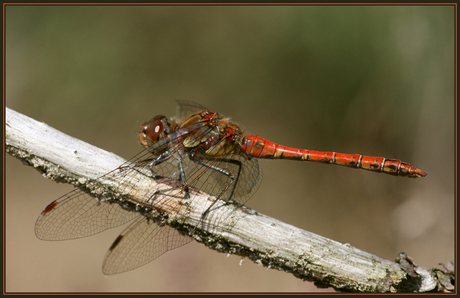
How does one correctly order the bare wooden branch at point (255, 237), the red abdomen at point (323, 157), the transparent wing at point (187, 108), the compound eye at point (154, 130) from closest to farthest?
the bare wooden branch at point (255, 237) → the compound eye at point (154, 130) → the red abdomen at point (323, 157) → the transparent wing at point (187, 108)

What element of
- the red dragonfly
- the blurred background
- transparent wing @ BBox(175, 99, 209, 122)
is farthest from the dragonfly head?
the blurred background

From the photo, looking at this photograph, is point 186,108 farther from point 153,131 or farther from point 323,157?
point 323,157

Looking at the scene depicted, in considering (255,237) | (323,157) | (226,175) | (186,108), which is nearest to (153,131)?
(186,108)

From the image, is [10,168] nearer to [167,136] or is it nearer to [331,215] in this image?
[167,136]

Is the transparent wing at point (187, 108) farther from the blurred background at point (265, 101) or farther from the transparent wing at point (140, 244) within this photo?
the blurred background at point (265, 101)

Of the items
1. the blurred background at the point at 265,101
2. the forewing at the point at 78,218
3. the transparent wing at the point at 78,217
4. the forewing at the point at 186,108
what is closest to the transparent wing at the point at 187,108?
the forewing at the point at 186,108

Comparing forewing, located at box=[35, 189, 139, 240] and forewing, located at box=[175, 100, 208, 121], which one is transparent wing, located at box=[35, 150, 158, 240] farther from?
forewing, located at box=[175, 100, 208, 121]
